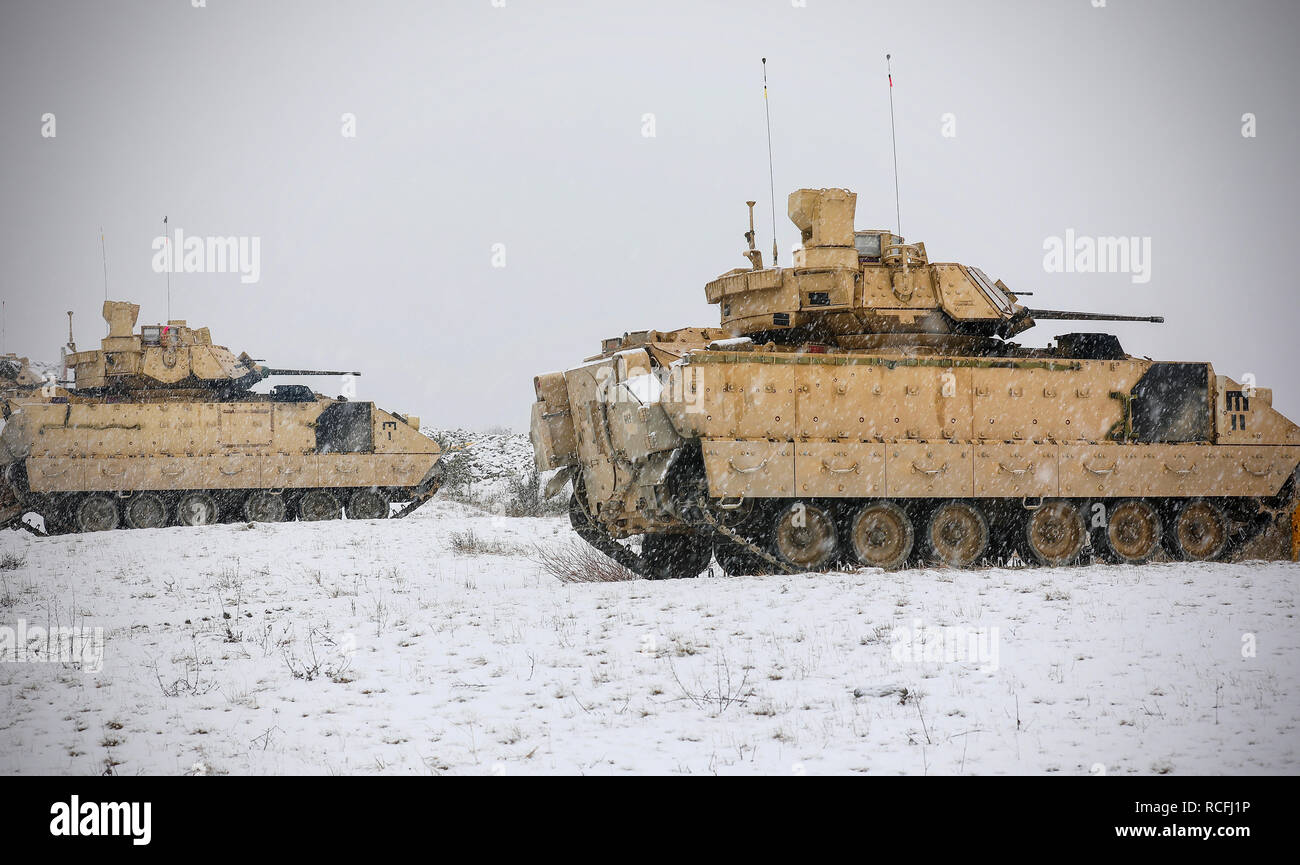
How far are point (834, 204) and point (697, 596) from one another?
5882 millimetres

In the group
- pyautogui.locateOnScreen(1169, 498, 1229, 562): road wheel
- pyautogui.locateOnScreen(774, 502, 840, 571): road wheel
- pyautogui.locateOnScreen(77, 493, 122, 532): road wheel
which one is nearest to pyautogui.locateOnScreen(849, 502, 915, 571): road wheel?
pyautogui.locateOnScreen(774, 502, 840, 571): road wheel

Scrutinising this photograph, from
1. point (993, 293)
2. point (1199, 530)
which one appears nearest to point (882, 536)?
point (993, 293)

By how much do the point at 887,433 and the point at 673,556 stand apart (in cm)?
326

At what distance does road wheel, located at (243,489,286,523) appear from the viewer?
82.4ft

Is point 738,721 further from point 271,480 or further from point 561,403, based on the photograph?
point 271,480

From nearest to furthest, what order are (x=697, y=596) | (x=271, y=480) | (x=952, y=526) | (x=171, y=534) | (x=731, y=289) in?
(x=697, y=596) → (x=952, y=526) → (x=731, y=289) → (x=171, y=534) → (x=271, y=480)

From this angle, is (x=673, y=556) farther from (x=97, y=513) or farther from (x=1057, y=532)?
(x=97, y=513)

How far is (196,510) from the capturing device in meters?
24.7

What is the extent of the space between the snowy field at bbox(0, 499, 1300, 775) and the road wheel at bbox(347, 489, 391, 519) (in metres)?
13.5

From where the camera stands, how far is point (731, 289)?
570 inches

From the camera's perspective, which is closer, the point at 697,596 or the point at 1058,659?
the point at 1058,659

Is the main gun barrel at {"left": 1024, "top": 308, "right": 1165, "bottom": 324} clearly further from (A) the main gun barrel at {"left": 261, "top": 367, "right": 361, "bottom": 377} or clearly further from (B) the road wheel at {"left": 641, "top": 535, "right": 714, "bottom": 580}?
(A) the main gun barrel at {"left": 261, "top": 367, "right": 361, "bottom": 377}

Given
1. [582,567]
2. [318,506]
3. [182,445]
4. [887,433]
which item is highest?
[182,445]

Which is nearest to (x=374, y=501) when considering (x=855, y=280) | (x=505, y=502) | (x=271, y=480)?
(x=271, y=480)
